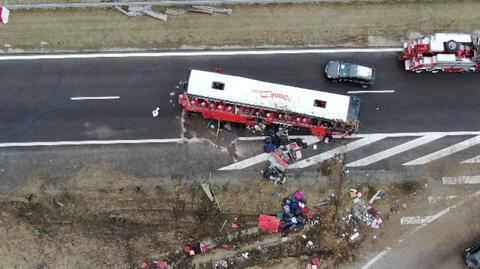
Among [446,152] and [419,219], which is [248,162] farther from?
[446,152]

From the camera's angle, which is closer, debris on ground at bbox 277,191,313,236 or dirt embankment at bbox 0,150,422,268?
dirt embankment at bbox 0,150,422,268

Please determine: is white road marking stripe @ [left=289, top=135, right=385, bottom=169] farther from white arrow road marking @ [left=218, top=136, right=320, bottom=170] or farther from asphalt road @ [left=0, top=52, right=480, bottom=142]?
white arrow road marking @ [left=218, top=136, right=320, bottom=170]

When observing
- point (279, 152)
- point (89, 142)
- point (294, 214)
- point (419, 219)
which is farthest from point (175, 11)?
point (419, 219)

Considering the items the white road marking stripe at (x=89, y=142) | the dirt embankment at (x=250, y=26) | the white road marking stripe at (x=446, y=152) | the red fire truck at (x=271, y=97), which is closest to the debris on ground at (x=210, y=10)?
the dirt embankment at (x=250, y=26)

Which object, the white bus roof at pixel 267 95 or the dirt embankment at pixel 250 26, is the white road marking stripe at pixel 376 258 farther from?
the dirt embankment at pixel 250 26

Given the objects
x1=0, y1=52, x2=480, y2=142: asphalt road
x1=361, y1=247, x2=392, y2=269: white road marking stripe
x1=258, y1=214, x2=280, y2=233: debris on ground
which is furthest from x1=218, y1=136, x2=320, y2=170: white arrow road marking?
x1=361, y1=247, x2=392, y2=269: white road marking stripe
